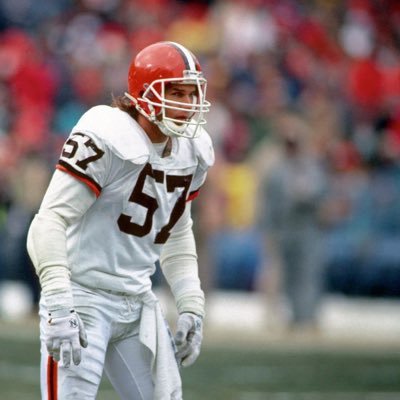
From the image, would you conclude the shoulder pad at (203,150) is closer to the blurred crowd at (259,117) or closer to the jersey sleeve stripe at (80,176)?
the jersey sleeve stripe at (80,176)

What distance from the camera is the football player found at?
4.05m

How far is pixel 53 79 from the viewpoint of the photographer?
46.5 ft

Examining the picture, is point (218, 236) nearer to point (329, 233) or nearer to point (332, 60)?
point (329, 233)

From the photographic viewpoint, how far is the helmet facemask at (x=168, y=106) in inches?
168

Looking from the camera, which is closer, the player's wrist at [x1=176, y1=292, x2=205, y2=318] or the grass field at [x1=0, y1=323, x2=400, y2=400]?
the player's wrist at [x1=176, y1=292, x2=205, y2=318]

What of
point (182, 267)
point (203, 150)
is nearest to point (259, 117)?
point (182, 267)

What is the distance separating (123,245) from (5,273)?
8.51 metres

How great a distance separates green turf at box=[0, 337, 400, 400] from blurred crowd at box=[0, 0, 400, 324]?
1.64m

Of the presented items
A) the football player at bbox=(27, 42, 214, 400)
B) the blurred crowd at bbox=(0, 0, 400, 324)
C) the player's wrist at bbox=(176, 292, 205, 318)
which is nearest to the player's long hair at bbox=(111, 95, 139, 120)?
the football player at bbox=(27, 42, 214, 400)

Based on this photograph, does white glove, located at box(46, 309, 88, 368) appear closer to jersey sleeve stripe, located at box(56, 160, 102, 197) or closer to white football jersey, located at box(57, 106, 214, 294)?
white football jersey, located at box(57, 106, 214, 294)

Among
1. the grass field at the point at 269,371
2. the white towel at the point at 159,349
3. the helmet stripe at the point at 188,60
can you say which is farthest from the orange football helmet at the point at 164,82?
the grass field at the point at 269,371

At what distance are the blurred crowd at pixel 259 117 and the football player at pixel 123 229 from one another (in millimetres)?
6348

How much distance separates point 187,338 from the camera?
14.7 feet

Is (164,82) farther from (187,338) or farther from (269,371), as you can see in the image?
(269,371)
